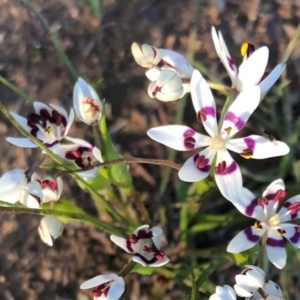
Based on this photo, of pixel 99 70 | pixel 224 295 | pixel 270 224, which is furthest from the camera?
pixel 99 70

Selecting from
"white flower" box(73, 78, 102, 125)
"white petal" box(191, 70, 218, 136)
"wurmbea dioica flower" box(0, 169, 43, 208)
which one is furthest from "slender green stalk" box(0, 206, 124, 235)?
"white petal" box(191, 70, 218, 136)

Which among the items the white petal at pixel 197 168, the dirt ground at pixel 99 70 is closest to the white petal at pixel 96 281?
the white petal at pixel 197 168

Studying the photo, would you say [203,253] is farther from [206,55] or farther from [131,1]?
[131,1]

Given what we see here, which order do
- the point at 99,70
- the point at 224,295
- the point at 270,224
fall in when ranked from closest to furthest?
the point at 224,295 → the point at 270,224 → the point at 99,70

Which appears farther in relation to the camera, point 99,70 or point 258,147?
point 99,70

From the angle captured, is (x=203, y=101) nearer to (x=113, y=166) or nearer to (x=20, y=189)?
(x=113, y=166)

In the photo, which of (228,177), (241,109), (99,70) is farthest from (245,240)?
(99,70)

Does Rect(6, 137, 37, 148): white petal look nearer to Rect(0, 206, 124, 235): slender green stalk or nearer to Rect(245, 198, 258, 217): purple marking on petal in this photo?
Rect(0, 206, 124, 235): slender green stalk

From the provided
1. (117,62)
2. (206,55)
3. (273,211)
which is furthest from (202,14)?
(273,211)
